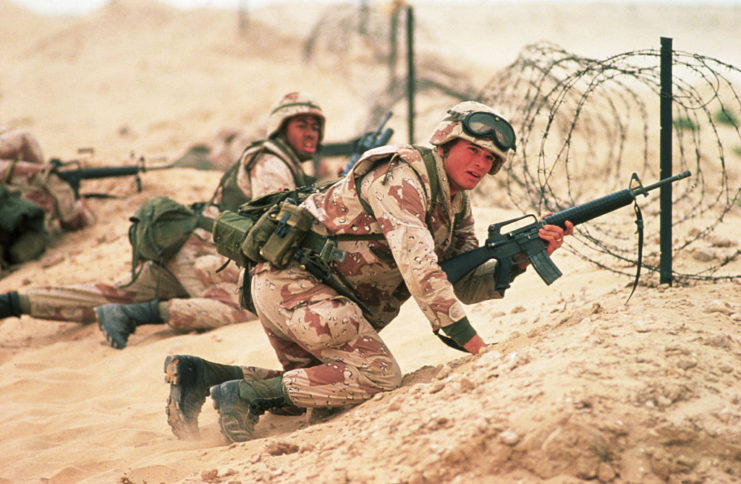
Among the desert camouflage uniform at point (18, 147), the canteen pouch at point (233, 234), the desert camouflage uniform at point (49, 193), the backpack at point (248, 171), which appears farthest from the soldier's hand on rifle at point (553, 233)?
the desert camouflage uniform at point (18, 147)

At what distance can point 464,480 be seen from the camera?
259 cm

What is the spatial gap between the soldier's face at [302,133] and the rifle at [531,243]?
7.20ft

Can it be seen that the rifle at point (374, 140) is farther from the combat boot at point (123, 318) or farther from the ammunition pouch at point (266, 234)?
the ammunition pouch at point (266, 234)

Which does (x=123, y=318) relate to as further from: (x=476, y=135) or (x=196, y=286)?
(x=476, y=135)

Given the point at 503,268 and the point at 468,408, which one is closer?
the point at 468,408

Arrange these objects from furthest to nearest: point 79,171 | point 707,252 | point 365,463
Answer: point 79,171
point 707,252
point 365,463

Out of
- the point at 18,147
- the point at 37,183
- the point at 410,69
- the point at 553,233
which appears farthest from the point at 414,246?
the point at 18,147

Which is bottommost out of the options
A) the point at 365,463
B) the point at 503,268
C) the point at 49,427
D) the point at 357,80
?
the point at 49,427

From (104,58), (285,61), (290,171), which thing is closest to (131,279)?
(290,171)

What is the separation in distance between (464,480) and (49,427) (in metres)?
2.68

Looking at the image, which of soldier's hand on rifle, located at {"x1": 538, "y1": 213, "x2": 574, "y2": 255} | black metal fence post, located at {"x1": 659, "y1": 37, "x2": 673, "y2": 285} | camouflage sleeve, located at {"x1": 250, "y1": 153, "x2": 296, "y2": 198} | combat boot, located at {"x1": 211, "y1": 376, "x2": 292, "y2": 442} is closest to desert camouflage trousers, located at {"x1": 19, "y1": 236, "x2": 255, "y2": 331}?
camouflage sleeve, located at {"x1": 250, "y1": 153, "x2": 296, "y2": 198}

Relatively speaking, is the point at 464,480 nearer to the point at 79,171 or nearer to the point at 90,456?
the point at 90,456

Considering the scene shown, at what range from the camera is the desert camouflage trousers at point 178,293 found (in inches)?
225

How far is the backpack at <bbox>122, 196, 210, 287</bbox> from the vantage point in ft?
19.0
